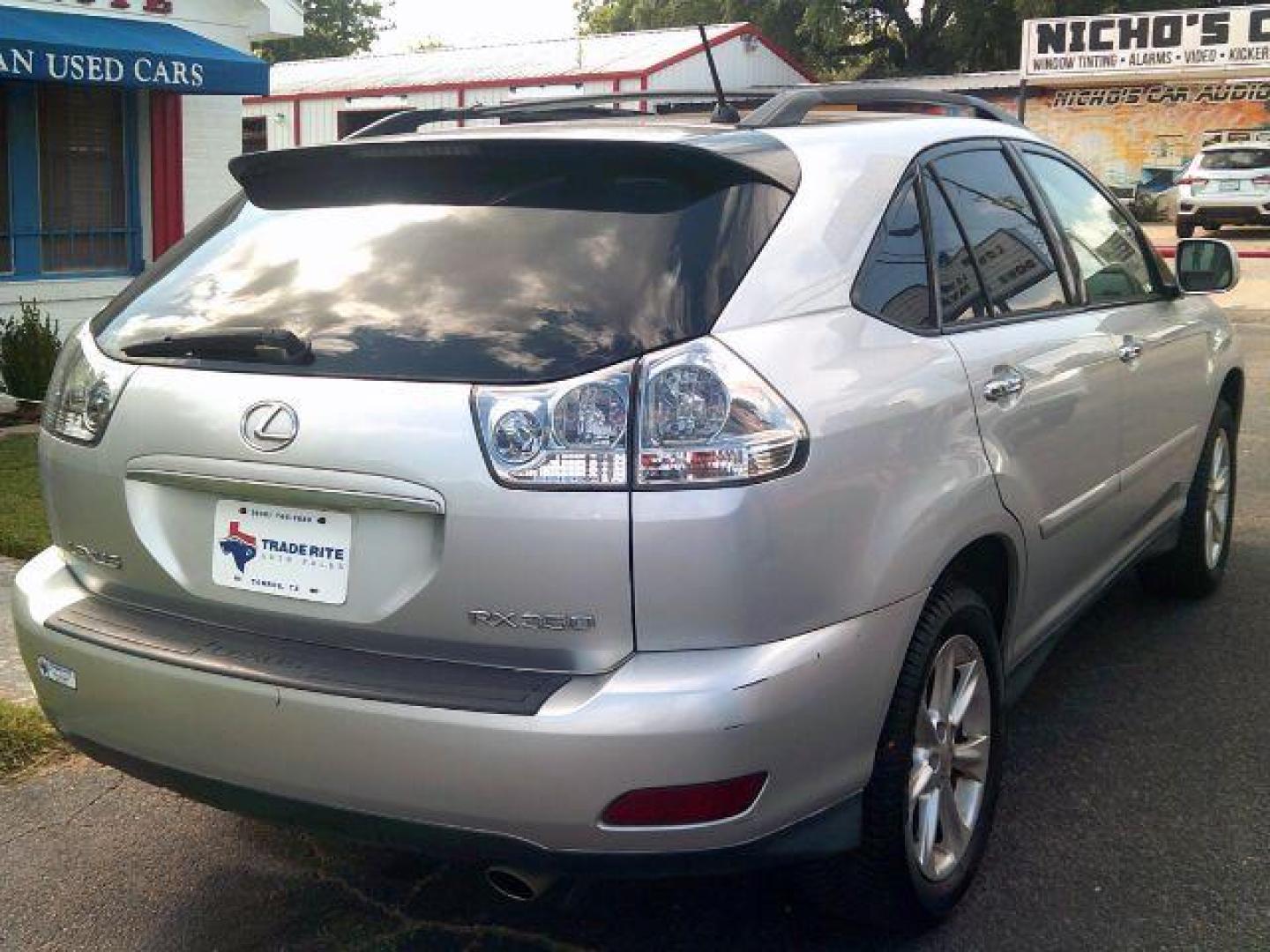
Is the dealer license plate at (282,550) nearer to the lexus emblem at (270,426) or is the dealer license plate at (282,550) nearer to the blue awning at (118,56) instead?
the lexus emblem at (270,426)

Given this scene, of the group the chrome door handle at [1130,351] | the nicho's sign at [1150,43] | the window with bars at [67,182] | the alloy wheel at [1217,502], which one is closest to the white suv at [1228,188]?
the nicho's sign at [1150,43]

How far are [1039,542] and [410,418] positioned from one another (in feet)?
5.68

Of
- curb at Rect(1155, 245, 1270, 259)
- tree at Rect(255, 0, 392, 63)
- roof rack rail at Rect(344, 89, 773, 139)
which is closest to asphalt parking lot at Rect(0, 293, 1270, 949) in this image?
roof rack rail at Rect(344, 89, 773, 139)

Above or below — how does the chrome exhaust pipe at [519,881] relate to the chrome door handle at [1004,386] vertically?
below

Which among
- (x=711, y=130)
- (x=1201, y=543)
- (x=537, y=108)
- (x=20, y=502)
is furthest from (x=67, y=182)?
(x=711, y=130)

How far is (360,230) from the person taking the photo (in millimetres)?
2967

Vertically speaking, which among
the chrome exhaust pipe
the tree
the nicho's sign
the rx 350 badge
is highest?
the tree

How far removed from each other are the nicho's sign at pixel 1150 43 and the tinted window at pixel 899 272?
101ft

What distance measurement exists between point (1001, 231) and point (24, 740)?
121 inches

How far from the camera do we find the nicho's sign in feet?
99.9

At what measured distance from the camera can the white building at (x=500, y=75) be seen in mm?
29656

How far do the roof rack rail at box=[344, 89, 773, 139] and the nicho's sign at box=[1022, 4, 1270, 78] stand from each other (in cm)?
2972

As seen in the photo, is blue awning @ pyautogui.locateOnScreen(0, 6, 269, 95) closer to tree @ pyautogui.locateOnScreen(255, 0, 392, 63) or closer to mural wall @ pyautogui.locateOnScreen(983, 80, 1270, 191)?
mural wall @ pyautogui.locateOnScreen(983, 80, 1270, 191)

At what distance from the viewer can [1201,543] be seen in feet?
17.4
